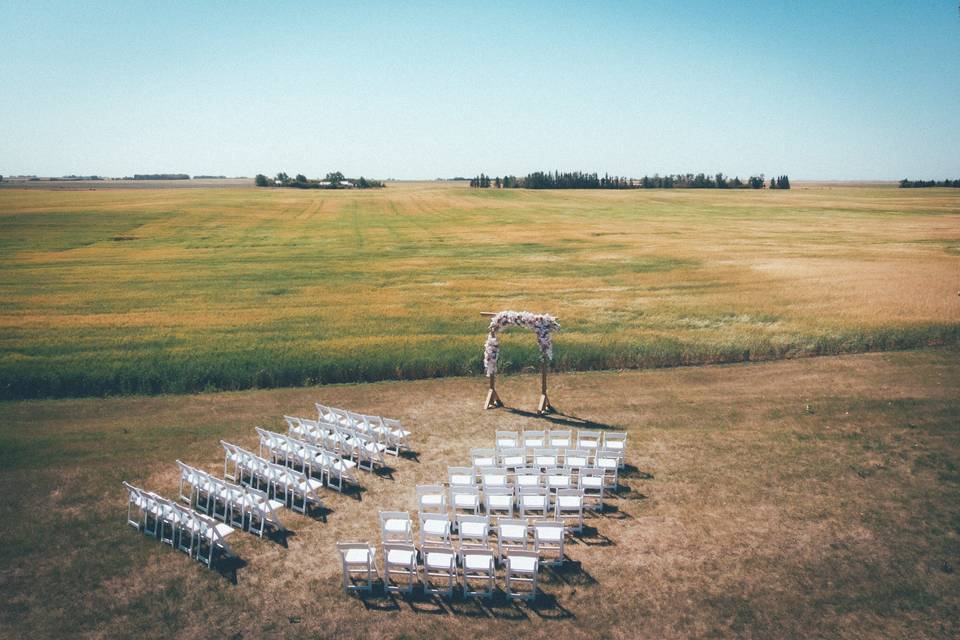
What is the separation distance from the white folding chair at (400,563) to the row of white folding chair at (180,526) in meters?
3.57

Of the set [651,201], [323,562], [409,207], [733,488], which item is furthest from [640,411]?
[651,201]

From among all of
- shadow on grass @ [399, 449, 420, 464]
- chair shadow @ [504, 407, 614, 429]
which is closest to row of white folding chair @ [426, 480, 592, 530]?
shadow on grass @ [399, 449, 420, 464]

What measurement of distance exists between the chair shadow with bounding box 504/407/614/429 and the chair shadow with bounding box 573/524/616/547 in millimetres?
6272

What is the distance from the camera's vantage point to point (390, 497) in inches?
595

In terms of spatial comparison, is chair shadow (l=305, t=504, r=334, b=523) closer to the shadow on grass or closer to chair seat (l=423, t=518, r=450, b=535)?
chair seat (l=423, t=518, r=450, b=535)

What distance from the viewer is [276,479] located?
14.5 m

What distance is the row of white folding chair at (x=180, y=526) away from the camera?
12305mm

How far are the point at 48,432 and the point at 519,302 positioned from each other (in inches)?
977

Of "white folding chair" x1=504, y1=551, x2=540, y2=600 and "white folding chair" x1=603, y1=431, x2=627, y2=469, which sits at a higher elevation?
"white folding chair" x1=603, y1=431, x2=627, y2=469

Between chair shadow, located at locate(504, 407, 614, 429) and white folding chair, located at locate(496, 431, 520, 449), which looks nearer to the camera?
white folding chair, located at locate(496, 431, 520, 449)

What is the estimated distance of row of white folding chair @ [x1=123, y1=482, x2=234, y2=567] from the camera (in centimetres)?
1230

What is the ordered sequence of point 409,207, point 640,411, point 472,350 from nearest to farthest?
point 640,411 → point 472,350 → point 409,207

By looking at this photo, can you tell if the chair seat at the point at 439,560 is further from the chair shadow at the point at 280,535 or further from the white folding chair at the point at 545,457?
the white folding chair at the point at 545,457

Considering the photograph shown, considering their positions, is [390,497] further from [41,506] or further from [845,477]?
[845,477]
